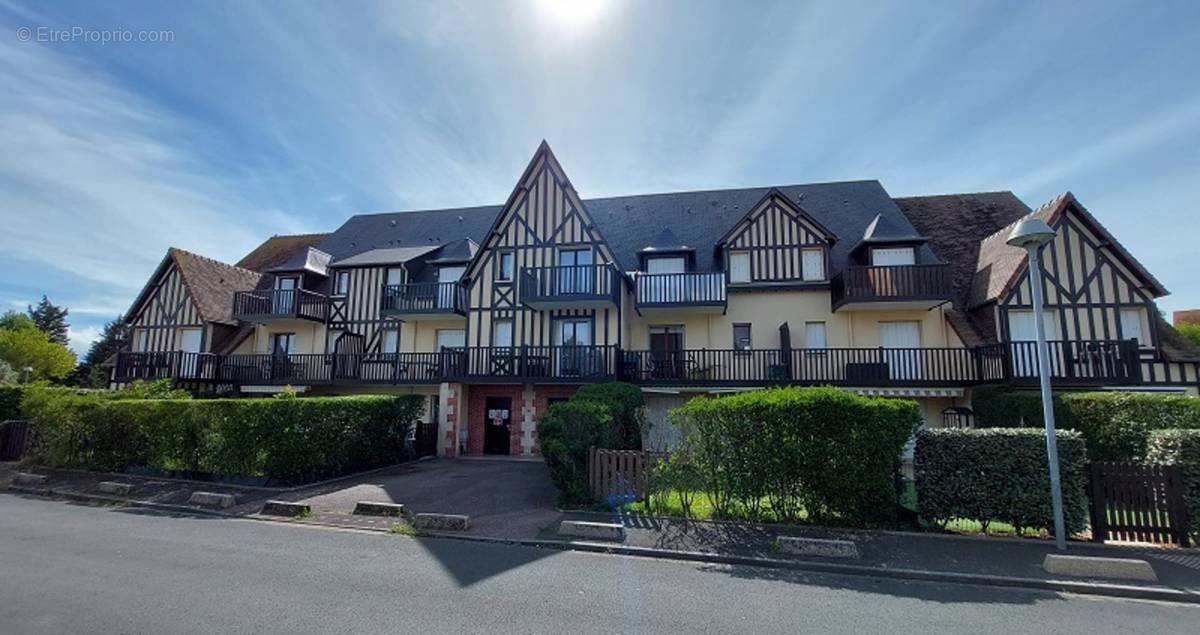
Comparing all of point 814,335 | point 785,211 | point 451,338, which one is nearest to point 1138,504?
point 814,335

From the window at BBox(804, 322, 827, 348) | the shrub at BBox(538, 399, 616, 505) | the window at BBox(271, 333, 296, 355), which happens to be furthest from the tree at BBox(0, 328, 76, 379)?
the window at BBox(804, 322, 827, 348)

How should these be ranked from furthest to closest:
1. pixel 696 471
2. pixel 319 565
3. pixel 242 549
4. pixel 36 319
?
pixel 36 319
pixel 696 471
pixel 242 549
pixel 319 565

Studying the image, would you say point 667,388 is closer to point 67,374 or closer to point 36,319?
point 67,374

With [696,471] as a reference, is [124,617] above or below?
below

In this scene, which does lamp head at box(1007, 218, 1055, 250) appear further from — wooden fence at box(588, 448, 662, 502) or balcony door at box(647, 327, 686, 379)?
balcony door at box(647, 327, 686, 379)

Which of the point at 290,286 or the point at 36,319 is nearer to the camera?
the point at 290,286

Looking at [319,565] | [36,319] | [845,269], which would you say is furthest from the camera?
[36,319]

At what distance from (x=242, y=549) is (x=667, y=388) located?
42.7ft

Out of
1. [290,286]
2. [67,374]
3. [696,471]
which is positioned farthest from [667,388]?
[67,374]

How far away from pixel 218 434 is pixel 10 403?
13777 millimetres

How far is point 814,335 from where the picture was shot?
61.9 ft

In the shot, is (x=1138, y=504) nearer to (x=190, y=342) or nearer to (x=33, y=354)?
(x=190, y=342)

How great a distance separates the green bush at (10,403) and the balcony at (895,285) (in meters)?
29.1

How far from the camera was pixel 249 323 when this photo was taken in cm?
2448
